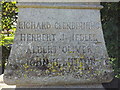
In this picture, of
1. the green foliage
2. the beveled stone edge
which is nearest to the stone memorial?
the beveled stone edge

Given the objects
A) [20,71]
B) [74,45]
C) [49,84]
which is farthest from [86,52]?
[20,71]

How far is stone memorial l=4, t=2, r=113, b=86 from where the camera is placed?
87.3 inches

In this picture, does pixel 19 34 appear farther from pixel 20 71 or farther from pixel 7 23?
pixel 7 23

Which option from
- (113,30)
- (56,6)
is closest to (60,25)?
(56,6)

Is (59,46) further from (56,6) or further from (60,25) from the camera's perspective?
(56,6)

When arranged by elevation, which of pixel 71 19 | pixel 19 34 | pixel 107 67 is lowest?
pixel 107 67

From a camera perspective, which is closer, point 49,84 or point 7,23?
point 49,84

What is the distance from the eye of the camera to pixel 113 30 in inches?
116

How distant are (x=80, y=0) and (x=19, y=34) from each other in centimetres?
115

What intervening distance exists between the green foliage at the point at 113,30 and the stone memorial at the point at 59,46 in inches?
27.5

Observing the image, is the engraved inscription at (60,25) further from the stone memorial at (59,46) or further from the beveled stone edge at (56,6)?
the beveled stone edge at (56,6)

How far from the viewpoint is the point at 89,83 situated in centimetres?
227

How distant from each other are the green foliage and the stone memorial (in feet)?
2.29

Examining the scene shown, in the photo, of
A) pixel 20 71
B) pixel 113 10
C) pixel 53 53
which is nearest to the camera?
pixel 20 71
